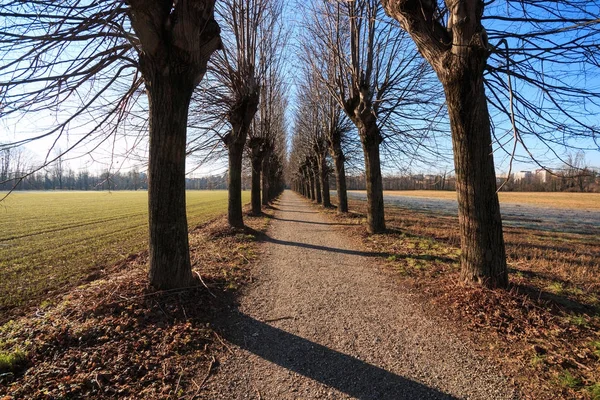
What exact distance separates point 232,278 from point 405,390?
11.8ft

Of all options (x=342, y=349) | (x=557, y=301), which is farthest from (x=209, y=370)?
(x=557, y=301)

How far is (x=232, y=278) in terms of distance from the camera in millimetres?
5301

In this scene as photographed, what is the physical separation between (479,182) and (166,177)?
15.0ft

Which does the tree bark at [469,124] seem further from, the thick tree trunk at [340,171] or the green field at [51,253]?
the thick tree trunk at [340,171]

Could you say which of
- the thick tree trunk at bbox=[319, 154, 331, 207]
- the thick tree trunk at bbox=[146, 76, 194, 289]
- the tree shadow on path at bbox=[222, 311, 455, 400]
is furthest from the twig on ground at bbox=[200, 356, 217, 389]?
the thick tree trunk at bbox=[319, 154, 331, 207]

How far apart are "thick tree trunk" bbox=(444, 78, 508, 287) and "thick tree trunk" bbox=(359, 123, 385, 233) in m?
5.15

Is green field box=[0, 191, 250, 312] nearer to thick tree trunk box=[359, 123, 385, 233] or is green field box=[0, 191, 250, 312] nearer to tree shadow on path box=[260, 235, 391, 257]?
tree shadow on path box=[260, 235, 391, 257]

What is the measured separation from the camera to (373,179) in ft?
31.3

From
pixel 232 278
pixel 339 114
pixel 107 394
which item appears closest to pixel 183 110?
pixel 232 278

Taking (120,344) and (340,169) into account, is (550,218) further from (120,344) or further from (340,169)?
(120,344)

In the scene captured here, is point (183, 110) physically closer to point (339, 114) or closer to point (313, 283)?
point (313, 283)

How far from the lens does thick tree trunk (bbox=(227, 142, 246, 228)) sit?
1020cm

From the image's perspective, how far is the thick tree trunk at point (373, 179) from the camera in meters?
9.46

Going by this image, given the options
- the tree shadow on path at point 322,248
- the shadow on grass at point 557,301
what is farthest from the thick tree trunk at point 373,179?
the shadow on grass at point 557,301
